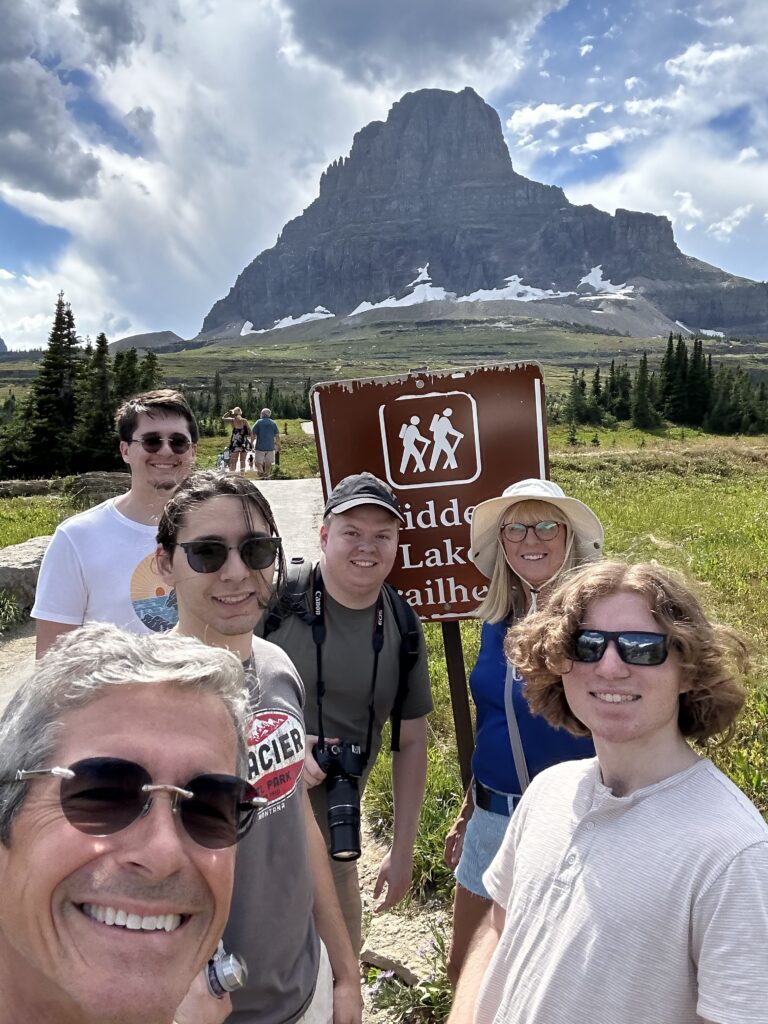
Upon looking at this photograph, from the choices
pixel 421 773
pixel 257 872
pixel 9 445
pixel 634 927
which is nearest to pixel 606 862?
pixel 634 927

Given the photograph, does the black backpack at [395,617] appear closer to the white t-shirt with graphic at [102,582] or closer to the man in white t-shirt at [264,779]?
the man in white t-shirt at [264,779]

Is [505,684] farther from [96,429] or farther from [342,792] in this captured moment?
[96,429]

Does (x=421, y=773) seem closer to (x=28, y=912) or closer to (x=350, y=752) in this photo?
(x=350, y=752)

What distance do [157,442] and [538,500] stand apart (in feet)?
5.48

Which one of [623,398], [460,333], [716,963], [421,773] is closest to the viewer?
[716,963]

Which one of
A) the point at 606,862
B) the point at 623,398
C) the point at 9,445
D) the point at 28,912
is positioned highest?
the point at 623,398

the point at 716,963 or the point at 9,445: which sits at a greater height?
the point at 9,445

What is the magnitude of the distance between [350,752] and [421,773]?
0.54 m

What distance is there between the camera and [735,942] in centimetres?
119

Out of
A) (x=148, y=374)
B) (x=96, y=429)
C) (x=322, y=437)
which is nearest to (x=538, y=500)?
(x=322, y=437)

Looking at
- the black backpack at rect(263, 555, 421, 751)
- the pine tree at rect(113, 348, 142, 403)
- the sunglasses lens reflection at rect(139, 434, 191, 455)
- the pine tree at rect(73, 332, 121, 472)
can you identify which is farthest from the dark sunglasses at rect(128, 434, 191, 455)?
the pine tree at rect(113, 348, 142, 403)

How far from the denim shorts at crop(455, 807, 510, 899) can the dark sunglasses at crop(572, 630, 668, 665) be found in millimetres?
854

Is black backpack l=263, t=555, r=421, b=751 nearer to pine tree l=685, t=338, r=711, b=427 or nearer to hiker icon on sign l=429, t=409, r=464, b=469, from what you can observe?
hiker icon on sign l=429, t=409, r=464, b=469

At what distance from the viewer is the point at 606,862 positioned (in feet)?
4.65
